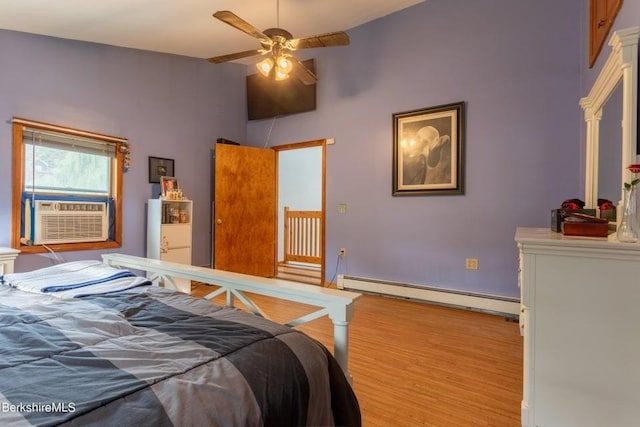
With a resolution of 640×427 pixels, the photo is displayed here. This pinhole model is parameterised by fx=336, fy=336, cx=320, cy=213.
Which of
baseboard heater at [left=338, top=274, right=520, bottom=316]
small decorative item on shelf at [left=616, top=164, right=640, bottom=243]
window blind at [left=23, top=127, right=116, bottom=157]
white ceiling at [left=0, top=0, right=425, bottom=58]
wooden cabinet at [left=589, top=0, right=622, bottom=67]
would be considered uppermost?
white ceiling at [left=0, top=0, right=425, bottom=58]

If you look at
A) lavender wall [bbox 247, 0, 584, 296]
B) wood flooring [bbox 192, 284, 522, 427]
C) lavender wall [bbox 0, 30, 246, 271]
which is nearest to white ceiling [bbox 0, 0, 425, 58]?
lavender wall [bbox 0, 30, 246, 271]

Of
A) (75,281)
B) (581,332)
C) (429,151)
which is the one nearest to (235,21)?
(75,281)

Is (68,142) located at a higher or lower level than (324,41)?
lower

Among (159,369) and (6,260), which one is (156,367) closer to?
(159,369)

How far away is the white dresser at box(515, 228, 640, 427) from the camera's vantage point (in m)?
1.30

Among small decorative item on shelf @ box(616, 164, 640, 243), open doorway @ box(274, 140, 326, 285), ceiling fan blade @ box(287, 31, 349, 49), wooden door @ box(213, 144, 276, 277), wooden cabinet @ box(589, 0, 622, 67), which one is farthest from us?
open doorway @ box(274, 140, 326, 285)

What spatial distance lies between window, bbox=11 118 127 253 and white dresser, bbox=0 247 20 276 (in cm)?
32

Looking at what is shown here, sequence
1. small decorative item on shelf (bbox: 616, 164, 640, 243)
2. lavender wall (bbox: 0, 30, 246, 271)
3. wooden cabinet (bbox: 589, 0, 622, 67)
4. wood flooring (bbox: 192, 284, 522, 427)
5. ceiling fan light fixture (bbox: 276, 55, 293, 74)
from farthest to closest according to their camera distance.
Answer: lavender wall (bbox: 0, 30, 246, 271) < ceiling fan light fixture (bbox: 276, 55, 293, 74) < wooden cabinet (bbox: 589, 0, 622, 67) < wood flooring (bbox: 192, 284, 522, 427) < small decorative item on shelf (bbox: 616, 164, 640, 243)

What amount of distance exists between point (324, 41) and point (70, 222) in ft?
9.77

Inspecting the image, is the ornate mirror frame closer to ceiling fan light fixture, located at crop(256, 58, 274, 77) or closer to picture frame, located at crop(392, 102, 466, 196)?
picture frame, located at crop(392, 102, 466, 196)

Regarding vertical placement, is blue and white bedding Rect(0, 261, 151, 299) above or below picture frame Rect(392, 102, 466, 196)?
below

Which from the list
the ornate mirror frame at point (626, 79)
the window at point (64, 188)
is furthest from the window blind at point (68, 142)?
the ornate mirror frame at point (626, 79)

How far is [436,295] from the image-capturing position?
3539mm

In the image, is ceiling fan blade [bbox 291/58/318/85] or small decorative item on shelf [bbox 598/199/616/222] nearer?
small decorative item on shelf [bbox 598/199/616/222]
